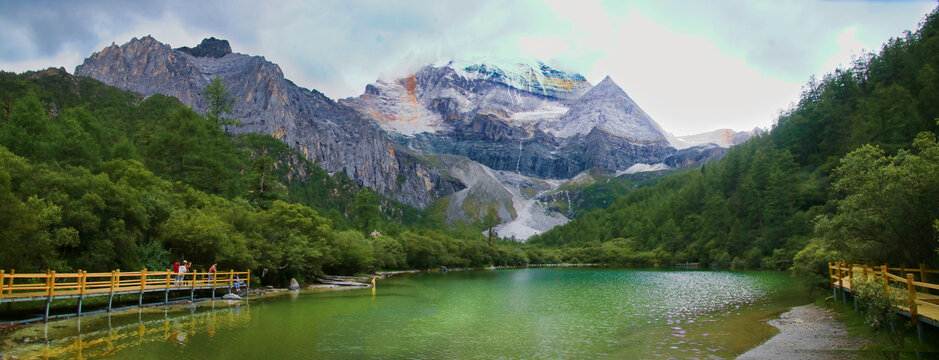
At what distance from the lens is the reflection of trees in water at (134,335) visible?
16.5 meters

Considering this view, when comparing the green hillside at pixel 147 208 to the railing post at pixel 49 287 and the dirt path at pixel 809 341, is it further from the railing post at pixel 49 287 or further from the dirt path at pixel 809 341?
the dirt path at pixel 809 341

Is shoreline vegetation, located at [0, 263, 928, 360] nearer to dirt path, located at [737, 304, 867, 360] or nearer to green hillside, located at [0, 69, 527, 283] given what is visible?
dirt path, located at [737, 304, 867, 360]

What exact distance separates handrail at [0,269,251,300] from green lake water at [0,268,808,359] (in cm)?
Result: 140

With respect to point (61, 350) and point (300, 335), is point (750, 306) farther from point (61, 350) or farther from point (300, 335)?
point (61, 350)

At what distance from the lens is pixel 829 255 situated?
93.7ft

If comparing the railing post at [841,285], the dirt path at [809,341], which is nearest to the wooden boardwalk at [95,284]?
the dirt path at [809,341]

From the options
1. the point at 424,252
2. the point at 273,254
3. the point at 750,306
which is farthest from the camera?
the point at 424,252

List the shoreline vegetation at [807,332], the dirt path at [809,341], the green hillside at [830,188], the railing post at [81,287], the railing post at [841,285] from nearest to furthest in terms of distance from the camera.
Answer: the dirt path at [809,341], the shoreline vegetation at [807,332], the green hillside at [830,188], the railing post at [81,287], the railing post at [841,285]

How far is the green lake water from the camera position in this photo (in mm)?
17734

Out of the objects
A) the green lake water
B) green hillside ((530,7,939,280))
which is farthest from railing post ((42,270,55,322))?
green hillside ((530,7,939,280))

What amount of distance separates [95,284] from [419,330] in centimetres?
1620

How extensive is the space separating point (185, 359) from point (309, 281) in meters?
35.0

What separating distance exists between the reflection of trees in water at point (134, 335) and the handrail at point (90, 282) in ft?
7.36

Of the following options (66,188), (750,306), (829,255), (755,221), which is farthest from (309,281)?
(755,221)
